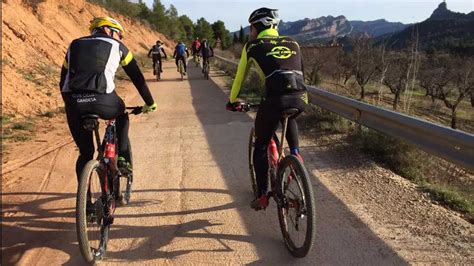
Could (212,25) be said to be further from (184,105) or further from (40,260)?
(40,260)

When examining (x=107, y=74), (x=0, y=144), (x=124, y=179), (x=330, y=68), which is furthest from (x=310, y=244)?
(x=330, y=68)

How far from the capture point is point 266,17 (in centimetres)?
413

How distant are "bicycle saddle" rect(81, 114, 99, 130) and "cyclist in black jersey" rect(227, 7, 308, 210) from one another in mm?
1384

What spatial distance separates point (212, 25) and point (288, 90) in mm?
124896

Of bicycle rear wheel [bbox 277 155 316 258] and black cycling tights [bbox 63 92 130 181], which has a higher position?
black cycling tights [bbox 63 92 130 181]

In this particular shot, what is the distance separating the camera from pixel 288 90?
381 cm

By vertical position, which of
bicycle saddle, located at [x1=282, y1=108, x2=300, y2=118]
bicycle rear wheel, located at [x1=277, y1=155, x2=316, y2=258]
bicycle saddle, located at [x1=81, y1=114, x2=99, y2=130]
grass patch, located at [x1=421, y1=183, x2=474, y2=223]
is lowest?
grass patch, located at [x1=421, y1=183, x2=474, y2=223]

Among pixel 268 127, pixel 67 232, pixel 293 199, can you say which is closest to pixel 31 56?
pixel 67 232

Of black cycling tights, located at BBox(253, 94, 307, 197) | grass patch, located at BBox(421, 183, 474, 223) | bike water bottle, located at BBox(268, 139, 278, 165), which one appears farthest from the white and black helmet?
grass patch, located at BBox(421, 183, 474, 223)

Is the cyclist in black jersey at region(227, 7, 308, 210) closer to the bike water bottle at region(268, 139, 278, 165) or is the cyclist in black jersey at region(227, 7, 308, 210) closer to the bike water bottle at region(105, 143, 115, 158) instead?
the bike water bottle at region(268, 139, 278, 165)

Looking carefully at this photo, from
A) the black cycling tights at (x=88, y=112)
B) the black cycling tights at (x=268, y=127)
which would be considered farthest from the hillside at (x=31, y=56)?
the black cycling tights at (x=268, y=127)

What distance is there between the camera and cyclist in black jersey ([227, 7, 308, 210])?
12.5 ft

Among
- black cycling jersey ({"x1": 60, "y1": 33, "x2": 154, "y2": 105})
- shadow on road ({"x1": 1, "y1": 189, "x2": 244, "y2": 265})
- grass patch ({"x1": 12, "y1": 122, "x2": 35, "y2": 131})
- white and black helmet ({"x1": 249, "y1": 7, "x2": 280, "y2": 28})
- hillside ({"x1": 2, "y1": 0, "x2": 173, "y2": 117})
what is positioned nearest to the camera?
black cycling jersey ({"x1": 60, "y1": 33, "x2": 154, "y2": 105})

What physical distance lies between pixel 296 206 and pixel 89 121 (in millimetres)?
2000
